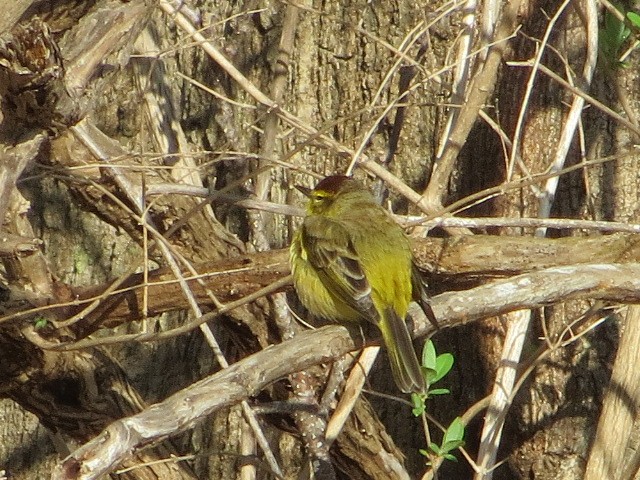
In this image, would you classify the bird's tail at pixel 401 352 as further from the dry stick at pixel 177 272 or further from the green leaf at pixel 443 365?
the dry stick at pixel 177 272

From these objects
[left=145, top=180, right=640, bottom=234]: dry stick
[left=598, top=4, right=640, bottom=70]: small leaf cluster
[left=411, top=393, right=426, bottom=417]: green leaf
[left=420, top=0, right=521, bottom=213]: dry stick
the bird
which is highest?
[left=598, top=4, right=640, bottom=70]: small leaf cluster

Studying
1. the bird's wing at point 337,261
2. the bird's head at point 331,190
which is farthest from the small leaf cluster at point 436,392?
the bird's head at point 331,190

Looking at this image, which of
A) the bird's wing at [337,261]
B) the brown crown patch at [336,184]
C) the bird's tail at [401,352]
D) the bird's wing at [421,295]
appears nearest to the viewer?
the bird's wing at [421,295]

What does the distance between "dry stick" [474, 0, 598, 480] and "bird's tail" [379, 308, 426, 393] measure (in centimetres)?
86

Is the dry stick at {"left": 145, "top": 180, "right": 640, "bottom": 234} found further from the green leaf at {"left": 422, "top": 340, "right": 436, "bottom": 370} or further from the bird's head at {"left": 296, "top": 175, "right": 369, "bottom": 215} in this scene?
the green leaf at {"left": 422, "top": 340, "right": 436, "bottom": 370}

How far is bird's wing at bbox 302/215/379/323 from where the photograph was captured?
464cm

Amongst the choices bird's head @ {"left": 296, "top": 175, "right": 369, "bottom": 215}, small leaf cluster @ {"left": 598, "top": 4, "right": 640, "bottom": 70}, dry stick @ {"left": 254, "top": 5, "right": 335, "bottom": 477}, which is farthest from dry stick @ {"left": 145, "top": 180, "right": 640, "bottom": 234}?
small leaf cluster @ {"left": 598, "top": 4, "right": 640, "bottom": 70}

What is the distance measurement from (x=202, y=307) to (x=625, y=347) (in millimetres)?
2118

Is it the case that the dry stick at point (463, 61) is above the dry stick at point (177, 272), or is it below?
above

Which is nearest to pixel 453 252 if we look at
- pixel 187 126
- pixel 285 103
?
pixel 285 103

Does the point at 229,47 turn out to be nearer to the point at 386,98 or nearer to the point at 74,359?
the point at 386,98

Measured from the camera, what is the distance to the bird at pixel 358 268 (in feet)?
14.9

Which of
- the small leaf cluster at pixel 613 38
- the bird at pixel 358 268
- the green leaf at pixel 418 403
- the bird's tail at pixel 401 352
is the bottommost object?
the green leaf at pixel 418 403

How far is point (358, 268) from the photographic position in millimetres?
4793
